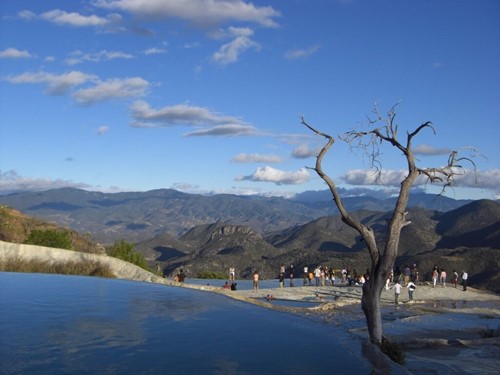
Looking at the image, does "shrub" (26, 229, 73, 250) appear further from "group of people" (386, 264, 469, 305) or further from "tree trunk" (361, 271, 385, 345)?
"tree trunk" (361, 271, 385, 345)

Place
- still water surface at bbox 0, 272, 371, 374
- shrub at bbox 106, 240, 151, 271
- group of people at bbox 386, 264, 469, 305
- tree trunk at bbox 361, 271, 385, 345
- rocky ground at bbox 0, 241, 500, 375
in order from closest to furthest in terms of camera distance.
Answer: still water surface at bbox 0, 272, 371, 374
tree trunk at bbox 361, 271, 385, 345
rocky ground at bbox 0, 241, 500, 375
group of people at bbox 386, 264, 469, 305
shrub at bbox 106, 240, 151, 271

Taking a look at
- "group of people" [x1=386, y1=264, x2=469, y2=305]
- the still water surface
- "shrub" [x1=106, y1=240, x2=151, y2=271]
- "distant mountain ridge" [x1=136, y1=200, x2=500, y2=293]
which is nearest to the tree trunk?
the still water surface

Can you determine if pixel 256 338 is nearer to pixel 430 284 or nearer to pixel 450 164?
pixel 450 164

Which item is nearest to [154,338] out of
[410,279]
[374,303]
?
[374,303]

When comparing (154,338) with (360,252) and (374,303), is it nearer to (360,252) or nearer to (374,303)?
(374,303)

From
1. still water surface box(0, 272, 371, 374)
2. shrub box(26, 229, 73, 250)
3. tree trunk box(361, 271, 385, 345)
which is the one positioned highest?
shrub box(26, 229, 73, 250)

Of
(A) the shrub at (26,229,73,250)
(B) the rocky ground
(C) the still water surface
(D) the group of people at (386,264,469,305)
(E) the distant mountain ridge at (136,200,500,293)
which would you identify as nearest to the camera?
(C) the still water surface

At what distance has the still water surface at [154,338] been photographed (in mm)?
10180

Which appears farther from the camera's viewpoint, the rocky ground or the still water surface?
the rocky ground

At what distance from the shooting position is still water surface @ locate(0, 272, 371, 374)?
10.2 metres

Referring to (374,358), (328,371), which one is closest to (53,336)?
(328,371)

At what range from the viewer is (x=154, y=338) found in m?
12.2

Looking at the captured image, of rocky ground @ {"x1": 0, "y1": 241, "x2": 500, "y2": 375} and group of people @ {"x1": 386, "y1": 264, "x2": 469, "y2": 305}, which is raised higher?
group of people @ {"x1": 386, "y1": 264, "x2": 469, "y2": 305}

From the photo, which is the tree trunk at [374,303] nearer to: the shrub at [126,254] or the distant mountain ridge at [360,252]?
the shrub at [126,254]
